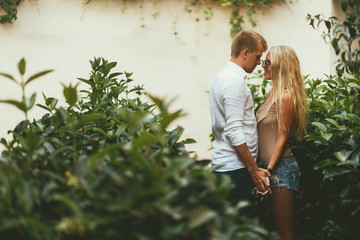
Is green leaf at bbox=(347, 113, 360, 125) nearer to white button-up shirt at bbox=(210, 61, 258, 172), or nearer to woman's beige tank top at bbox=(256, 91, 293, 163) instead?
woman's beige tank top at bbox=(256, 91, 293, 163)

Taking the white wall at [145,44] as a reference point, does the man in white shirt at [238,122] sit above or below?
below

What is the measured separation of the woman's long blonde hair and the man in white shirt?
0.51 ft

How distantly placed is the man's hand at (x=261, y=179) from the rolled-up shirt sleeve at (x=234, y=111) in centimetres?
26

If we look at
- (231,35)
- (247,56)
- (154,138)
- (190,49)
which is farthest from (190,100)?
(154,138)

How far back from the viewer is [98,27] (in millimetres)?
6465

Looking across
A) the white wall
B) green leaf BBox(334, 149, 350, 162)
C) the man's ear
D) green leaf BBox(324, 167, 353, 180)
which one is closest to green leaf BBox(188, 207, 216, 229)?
green leaf BBox(334, 149, 350, 162)

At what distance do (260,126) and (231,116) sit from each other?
0.40 m

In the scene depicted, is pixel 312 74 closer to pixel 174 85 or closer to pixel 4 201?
pixel 174 85

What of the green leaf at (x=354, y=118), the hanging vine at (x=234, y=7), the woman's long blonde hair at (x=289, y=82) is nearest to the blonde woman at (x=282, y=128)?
the woman's long blonde hair at (x=289, y=82)

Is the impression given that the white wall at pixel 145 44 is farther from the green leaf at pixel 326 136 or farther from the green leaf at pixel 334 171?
the green leaf at pixel 334 171

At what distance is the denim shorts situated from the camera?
3164mm


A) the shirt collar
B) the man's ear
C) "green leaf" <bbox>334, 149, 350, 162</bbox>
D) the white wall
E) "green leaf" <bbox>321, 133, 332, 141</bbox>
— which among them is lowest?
"green leaf" <bbox>334, 149, 350, 162</bbox>

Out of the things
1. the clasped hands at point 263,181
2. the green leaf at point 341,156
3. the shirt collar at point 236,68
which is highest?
the shirt collar at point 236,68

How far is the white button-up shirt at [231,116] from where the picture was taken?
118 inches
